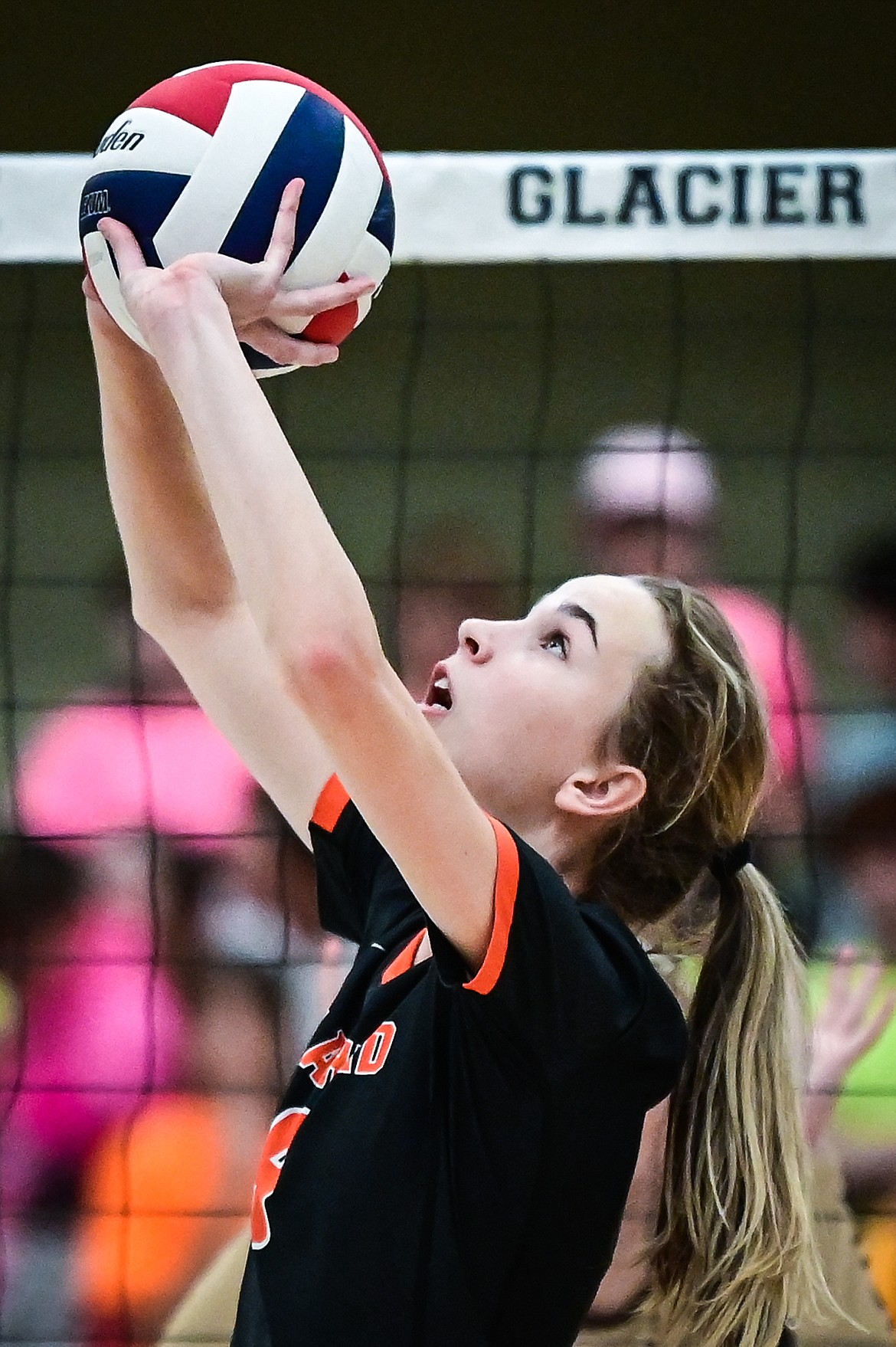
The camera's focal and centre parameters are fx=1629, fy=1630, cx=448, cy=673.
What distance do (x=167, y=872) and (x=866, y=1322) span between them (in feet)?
5.80

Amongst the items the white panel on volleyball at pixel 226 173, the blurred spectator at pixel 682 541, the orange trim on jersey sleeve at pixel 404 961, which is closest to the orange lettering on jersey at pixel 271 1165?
the orange trim on jersey sleeve at pixel 404 961

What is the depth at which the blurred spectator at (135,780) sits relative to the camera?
3531 millimetres

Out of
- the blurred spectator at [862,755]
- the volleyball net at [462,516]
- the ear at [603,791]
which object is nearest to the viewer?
the ear at [603,791]

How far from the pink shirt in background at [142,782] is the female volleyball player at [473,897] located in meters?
1.78

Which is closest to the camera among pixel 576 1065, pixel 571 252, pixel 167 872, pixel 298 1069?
pixel 576 1065

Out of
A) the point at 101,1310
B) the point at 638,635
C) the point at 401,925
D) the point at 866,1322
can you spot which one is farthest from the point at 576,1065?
the point at 101,1310

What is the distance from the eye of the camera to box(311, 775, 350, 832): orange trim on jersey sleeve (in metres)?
1.69

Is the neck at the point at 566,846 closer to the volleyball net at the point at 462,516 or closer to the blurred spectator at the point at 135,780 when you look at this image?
the volleyball net at the point at 462,516

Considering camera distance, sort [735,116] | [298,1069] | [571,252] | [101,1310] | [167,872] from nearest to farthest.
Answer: [298,1069], [571,252], [101,1310], [167,872], [735,116]

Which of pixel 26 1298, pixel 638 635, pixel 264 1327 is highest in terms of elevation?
pixel 638 635

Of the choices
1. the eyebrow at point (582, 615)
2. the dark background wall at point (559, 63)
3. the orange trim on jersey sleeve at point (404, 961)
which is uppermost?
the dark background wall at point (559, 63)

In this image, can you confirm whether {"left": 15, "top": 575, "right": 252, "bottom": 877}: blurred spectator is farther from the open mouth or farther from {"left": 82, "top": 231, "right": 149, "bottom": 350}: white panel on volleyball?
{"left": 82, "top": 231, "right": 149, "bottom": 350}: white panel on volleyball

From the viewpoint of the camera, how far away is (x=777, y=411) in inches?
183

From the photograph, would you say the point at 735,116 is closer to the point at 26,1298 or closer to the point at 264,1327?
the point at 26,1298
